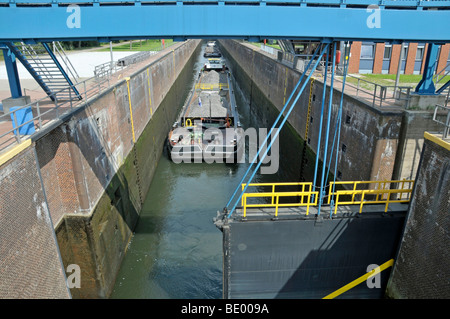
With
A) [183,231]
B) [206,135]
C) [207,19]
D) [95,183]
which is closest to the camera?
[207,19]

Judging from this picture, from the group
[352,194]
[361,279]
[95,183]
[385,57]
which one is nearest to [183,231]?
[95,183]

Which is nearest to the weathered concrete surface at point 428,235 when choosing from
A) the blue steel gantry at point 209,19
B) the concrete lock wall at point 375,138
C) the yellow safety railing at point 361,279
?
the yellow safety railing at point 361,279

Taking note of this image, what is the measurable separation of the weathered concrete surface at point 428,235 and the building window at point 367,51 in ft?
69.0

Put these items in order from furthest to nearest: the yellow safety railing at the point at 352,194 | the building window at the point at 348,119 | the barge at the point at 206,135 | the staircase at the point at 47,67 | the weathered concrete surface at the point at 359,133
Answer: the barge at the point at 206,135, the building window at the point at 348,119, the weathered concrete surface at the point at 359,133, the staircase at the point at 47,67, the yellow safety railing at the point at 352,194

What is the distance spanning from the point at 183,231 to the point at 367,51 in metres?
21.3

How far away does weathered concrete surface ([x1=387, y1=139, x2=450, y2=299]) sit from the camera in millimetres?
7316

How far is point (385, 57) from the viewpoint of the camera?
26.6 meters

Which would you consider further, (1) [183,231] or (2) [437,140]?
(1) [183,231]

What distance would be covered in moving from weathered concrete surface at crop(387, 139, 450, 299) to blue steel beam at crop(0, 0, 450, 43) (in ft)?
10.4

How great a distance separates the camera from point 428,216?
25.9 ft

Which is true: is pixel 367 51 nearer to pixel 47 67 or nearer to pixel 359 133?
pixel 359 133

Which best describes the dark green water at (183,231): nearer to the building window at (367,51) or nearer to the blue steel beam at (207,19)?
the blue steel beam at (207,19)

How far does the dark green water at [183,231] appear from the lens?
469 inches
